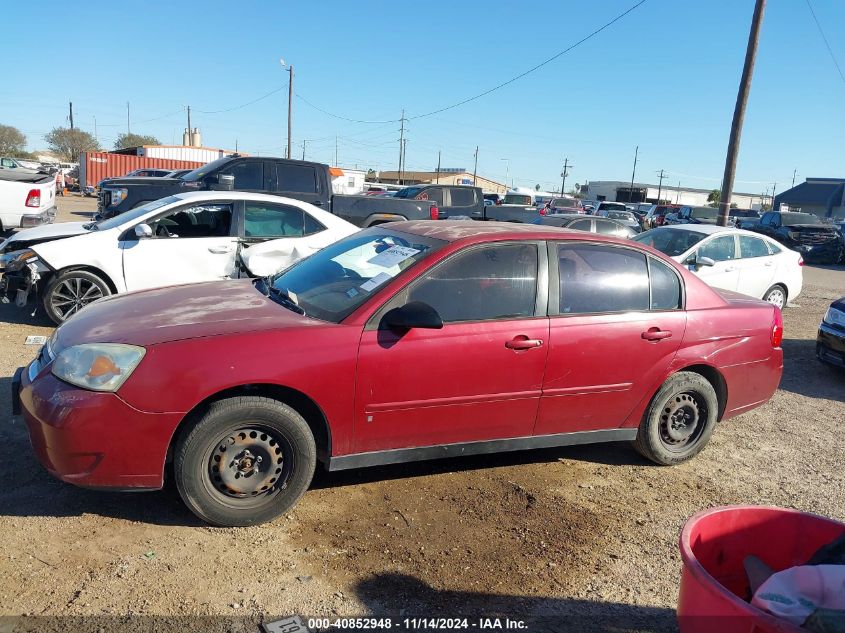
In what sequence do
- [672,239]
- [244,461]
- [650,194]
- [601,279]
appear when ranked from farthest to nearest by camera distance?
[650,194] → [672,239] → [601,279] → [244,461]

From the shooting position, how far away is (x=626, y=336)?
419 centimetres

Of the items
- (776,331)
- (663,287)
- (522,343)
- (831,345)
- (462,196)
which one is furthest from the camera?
(462,196)

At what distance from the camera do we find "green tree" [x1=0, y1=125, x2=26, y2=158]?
7586 cm

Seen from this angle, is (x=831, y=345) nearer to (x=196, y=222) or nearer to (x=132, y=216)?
(x=196, y=222)

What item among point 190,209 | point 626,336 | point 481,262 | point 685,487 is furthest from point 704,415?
point 190,209

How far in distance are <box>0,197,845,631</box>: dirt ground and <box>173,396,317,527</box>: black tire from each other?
14 cm

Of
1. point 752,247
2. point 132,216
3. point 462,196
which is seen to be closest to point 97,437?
point 132,216

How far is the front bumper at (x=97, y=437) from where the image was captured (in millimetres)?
3111

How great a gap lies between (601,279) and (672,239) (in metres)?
6.78

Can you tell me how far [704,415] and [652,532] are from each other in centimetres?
126

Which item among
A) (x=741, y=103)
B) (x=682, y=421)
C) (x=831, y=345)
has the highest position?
(x=741, y=103)

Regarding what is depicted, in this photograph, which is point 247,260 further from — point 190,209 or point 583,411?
point 583,411

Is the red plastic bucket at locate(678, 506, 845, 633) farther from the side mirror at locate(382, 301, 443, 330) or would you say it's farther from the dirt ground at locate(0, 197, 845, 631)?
the side mirror at locate(382, 301, 443, 330)

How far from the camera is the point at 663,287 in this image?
4.46 m
